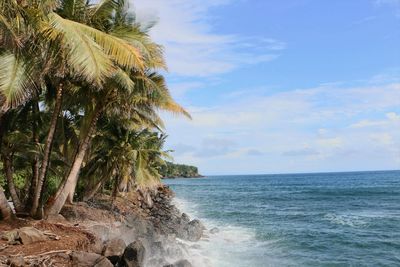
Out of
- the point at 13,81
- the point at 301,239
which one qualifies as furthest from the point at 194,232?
the point at 13,81

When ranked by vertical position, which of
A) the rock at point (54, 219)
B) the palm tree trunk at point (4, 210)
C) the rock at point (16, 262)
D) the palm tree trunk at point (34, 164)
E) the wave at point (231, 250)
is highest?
the palm tree trunk at point (34, 164)

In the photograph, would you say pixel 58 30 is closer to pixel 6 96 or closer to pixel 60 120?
pixel 6 96

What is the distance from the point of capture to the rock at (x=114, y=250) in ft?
40.6

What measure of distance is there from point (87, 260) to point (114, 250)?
1960 mm

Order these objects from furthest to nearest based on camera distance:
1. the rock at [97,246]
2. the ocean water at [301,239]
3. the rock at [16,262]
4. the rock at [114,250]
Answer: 1. the ocean water at [301,239]
2. the rock at [114,250]
3. the rock at [97,246]
4. the rock at [16,262]

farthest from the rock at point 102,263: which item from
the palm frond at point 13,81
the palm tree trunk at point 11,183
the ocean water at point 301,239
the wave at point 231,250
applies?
the ocean water at point 301,239

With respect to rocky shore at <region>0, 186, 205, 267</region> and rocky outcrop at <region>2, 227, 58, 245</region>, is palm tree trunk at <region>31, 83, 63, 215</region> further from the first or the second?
rocky outcrop at <region>2, 227, 58, 245</region>

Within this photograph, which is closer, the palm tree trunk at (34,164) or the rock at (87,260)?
the rock at (87,260)

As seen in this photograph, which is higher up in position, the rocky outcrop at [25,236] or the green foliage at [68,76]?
the green foliage at [68,76]

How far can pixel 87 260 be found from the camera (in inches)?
426

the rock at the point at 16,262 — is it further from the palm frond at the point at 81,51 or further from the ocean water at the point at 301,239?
the ocean water at the point at 301,239

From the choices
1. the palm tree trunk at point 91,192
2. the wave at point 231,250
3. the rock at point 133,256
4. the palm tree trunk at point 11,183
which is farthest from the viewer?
the palm tree trunk at point 91,192

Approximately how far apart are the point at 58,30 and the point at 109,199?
19.9m

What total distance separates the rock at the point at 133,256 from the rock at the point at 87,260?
1.08 meters
